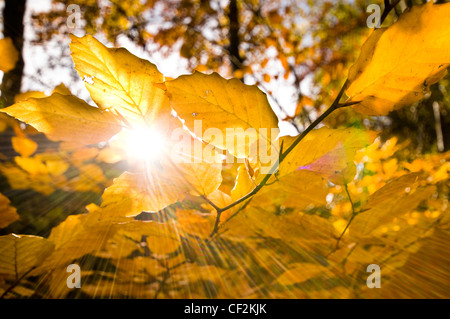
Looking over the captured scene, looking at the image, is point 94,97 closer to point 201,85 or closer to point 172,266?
point 201,85

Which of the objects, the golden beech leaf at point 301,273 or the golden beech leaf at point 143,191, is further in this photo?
the golden beech leaf at point 301,273

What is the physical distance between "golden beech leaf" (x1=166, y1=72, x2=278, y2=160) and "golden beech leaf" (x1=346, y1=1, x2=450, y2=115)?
0.08 metres

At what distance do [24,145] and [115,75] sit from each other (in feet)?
2.25

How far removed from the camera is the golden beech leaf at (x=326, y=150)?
0.26 meters

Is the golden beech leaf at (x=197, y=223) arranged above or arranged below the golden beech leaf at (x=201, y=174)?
below

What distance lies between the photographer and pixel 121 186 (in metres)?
0.29

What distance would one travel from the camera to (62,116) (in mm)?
243

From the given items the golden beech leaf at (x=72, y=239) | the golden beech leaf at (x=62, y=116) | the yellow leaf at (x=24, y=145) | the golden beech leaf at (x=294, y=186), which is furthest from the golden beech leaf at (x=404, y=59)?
the yellow leaf at (x=24, y=145)

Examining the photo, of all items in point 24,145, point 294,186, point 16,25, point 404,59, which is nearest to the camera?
point 404,59

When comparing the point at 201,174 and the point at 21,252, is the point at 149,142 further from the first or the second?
the point at 21,252

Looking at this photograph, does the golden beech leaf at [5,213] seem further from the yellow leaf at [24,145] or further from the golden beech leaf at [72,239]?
the yellow leaf at [24,145]

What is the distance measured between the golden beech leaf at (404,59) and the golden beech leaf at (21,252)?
38 centimetres

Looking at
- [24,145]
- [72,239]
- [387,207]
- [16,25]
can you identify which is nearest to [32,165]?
[24,145]

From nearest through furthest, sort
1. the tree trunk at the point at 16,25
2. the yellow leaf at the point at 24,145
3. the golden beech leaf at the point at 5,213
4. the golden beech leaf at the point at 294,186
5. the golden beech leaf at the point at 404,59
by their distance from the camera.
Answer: the golden beech leaf at the point at 404,59 < the golden beech leaf at the point at 294,186 < the golden beech leaf at the point at 5,213 < the yellow leaf at the point at 24,145 < the tree trunk at the point at 16,25
